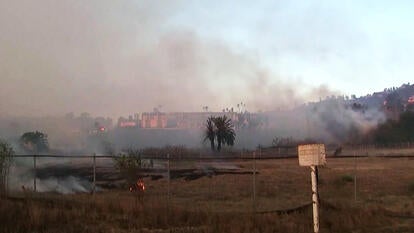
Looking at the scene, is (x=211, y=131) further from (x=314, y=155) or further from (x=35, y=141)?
(x=314, y=155)

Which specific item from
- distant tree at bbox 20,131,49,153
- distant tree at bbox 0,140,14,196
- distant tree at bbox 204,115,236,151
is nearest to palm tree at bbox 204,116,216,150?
distant tree at bbox 204,115,236,151

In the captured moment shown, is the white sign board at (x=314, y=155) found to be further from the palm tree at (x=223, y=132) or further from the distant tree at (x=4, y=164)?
the palm tree at (x=223, y=132)

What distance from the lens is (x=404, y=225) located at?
16203 mm

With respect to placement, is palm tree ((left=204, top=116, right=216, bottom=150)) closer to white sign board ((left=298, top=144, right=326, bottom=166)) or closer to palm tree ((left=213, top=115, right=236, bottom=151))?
palm tree ((left=213, top=115, right=236, bottom=151))

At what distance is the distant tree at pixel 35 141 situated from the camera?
79.6 metres

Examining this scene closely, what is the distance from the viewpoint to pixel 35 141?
84625mm

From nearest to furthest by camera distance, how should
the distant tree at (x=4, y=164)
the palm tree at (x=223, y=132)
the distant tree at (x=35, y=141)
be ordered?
1. the distant tree at (x=4, y=164)
2. the distant tree at (x=35, y=141)
3. the palm tree at (x=223, y=132)

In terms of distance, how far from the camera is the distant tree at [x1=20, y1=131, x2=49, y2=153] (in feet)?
261

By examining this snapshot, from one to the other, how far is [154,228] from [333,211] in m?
6.17

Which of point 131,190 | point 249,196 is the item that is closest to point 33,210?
point 131,190

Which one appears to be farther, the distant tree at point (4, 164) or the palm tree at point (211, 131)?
the palm tree at point (211, 131)

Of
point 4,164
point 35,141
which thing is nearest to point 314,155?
point 4,164

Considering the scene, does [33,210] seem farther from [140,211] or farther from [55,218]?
[140,211]

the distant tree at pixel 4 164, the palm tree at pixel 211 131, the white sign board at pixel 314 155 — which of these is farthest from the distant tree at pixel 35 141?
the white sign board at pixel 314 155
